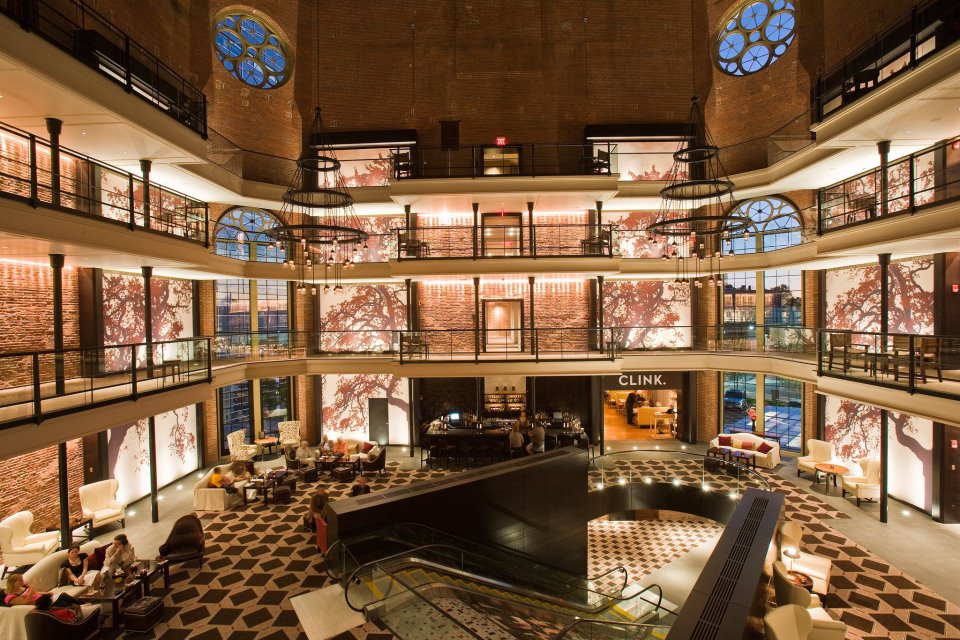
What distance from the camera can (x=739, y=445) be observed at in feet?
45.1

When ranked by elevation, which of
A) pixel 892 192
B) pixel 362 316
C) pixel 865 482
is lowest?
pixel 865 482

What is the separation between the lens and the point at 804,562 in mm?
7863

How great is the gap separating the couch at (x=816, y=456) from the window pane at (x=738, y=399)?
2302mm

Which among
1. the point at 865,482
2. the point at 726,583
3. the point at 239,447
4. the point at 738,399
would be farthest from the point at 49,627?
the point at 738,399

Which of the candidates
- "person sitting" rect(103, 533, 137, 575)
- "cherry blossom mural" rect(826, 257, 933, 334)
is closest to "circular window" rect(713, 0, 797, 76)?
"cherry blossom mural" rect(826, 257, 933, 334)

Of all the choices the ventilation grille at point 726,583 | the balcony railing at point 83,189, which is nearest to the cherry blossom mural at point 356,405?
the balcony railing at point 83,189

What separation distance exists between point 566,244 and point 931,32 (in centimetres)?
942

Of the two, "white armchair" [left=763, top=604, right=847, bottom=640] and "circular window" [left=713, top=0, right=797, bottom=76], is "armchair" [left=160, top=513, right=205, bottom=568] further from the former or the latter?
"circular window" [left=713, top=0, right=797, bottom=76]

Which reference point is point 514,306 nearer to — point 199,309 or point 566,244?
point 566,244

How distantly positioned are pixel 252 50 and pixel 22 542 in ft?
49.5

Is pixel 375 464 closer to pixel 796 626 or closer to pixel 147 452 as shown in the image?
pixel 147 452

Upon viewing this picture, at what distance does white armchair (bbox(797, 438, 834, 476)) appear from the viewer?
12469mm

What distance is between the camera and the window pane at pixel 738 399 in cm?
1516

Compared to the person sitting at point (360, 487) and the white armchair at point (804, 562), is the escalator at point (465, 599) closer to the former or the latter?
the white armchair at point (804, 562)
